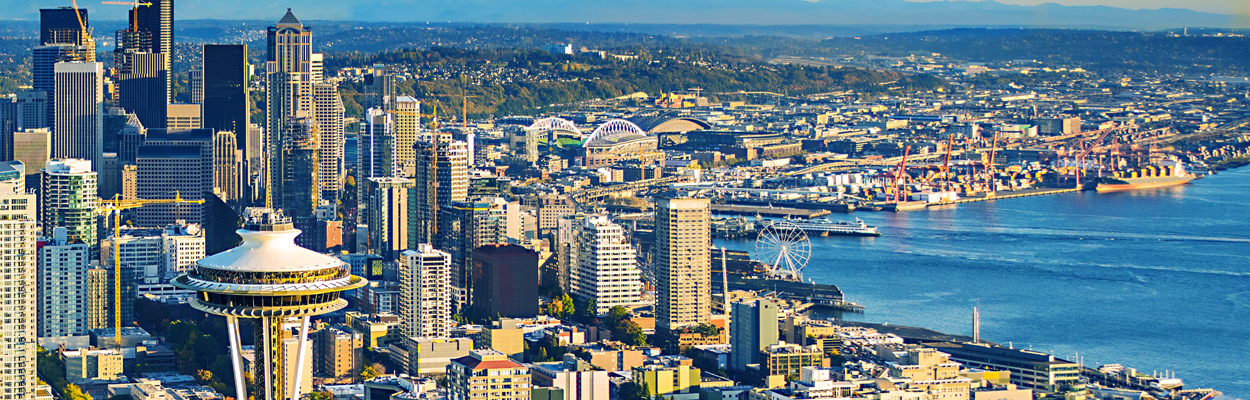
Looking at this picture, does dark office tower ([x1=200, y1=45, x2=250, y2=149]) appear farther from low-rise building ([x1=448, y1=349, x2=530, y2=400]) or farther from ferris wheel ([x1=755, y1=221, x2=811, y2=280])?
low-rise building ([x1=448, y1=349, x2=530, y2=400])

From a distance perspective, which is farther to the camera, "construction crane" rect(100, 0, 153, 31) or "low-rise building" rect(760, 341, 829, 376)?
"construction crane" rect(100, 0, 153, 31)

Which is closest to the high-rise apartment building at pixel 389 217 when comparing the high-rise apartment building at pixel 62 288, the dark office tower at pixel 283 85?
the dark office tower at pixel 283 85

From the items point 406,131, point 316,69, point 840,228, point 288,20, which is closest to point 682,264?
point 840,228

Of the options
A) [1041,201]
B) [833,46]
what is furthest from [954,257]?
[833,46]

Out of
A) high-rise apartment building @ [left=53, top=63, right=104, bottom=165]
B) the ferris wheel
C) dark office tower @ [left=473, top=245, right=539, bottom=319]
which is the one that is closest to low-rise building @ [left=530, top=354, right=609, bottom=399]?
dark office tower @ [left=473, top=245, right=539, bottom=319]

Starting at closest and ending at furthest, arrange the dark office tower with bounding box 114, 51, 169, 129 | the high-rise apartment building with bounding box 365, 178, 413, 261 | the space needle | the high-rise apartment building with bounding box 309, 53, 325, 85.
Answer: the space needle < the high-rise apartment building with bounding box 365, 178, 413, 261 < the dark office tower with bounding box 114, 51, 169, 129 < the high-rise apartment building with bounding box 309, 53, 325, 85

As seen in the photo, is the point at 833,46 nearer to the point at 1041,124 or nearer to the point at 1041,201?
the point at 1041,124

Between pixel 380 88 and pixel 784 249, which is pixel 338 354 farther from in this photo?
pixel 380 88
